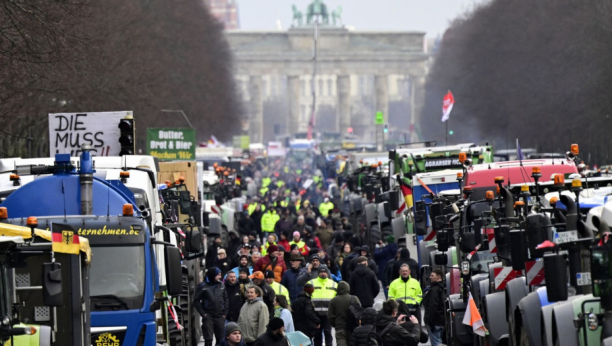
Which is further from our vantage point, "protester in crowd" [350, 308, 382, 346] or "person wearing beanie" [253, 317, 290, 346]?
"protester in crowd" [350, 308, 382, 346]

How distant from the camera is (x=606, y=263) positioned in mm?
10188

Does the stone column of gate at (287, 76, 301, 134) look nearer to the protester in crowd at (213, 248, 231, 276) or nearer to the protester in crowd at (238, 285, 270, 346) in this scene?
the protester in crowd at (213, 248, 231, 276)

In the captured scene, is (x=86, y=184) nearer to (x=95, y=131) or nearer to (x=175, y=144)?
(x=95, y=131)

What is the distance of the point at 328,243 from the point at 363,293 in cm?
1140

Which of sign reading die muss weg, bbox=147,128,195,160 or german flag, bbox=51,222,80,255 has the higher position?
sign reading die muss weg, bbox=147,128,195,160

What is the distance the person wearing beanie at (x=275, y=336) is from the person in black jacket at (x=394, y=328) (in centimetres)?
134

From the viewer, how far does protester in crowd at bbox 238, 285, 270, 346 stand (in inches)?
699

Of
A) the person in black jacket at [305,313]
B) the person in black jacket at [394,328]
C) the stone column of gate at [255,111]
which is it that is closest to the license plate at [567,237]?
the person in black jacket at [394,328]

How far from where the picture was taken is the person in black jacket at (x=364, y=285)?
2073 centimetres

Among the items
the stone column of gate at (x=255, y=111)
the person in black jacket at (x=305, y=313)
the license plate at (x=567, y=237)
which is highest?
the stone column of gate at (x=255, y=111)

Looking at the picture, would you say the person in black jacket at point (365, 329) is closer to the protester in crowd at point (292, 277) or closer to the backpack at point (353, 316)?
the backpack at point (353, 316)

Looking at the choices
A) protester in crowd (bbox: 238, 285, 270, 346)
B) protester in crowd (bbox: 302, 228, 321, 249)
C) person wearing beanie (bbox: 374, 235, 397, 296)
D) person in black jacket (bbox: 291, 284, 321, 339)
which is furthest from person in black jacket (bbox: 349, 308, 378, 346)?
protester in crowd (bbox: 302, 228, 321, 249)

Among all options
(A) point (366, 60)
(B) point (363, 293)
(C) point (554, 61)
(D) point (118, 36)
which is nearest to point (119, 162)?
(B) point (363, 293)

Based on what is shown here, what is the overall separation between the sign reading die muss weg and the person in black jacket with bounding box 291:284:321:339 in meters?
18.0
